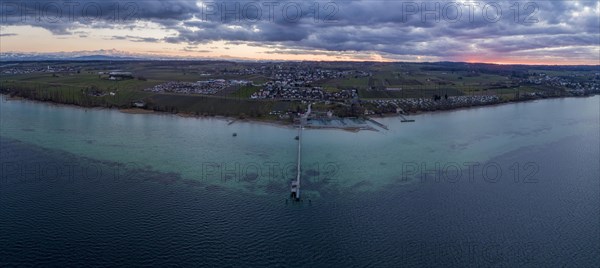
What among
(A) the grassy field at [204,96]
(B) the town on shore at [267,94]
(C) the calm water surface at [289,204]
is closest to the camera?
(C) the calm water surface at [289,204]

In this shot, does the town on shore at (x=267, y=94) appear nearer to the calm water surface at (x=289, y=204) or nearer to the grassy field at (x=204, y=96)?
the grassy field at (x=204, y=96)

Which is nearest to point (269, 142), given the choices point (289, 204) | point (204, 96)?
point (289, 204)

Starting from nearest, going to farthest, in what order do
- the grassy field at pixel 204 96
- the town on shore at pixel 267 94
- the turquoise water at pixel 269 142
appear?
the turquoise water at pixel 269 142
the town on shore at pixel 267 94
the grassy field at pixel 204 96

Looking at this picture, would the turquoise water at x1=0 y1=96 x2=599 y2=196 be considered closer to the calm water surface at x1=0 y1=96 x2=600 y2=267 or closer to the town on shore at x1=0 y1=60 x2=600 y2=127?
the calm water surface at x1=0 y1=96 x2=600 y2=267

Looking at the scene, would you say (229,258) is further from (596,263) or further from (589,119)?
(589,119)

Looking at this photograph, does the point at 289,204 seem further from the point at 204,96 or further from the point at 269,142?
the point at 204,96

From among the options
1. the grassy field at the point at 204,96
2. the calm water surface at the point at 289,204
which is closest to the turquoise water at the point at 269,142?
the calm water surface at the point at 289,204

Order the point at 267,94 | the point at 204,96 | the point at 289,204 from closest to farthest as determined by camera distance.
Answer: the point at 289,204
the point at 204,96
the point at 267,94

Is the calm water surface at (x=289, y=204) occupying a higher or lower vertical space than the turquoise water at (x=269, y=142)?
lower
